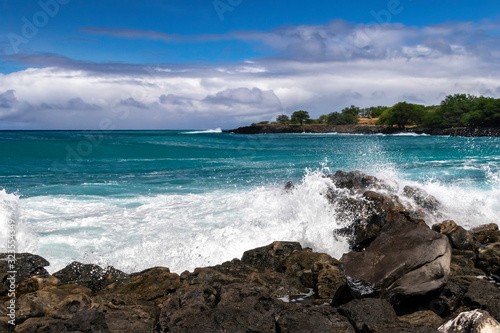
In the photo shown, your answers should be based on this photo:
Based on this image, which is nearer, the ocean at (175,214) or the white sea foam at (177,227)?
the white sea foam at (177,227)

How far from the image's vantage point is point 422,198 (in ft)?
41.7

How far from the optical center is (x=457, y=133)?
85.4 m

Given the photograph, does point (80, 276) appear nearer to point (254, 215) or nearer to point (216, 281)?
point (216, 281)

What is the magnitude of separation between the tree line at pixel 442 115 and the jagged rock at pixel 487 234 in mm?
85951

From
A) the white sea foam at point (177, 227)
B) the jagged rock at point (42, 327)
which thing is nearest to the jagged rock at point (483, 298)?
the white sea foam at point (177, 227)

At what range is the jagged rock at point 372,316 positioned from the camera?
189 inches

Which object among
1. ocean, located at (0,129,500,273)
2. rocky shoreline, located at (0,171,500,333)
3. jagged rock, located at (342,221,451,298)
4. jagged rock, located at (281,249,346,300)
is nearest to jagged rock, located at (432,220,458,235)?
rocky shoreline, located at (0,171,500,333)

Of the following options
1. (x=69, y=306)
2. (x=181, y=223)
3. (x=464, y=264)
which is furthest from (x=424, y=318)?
(x=181, y=223)

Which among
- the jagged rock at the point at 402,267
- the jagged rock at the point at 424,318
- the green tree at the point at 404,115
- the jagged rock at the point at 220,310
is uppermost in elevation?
the green tree at the point at 404,115

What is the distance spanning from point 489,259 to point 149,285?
19.9ft

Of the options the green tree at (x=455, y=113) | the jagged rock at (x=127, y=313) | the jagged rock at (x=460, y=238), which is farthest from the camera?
the green tree at (x=455, y=113)

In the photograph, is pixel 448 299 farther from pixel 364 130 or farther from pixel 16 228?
pixel 364 130

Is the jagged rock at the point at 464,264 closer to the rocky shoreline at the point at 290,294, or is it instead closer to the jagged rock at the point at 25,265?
the rocky shoreline at the point at 290,294

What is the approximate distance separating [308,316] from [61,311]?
3.14 metres
